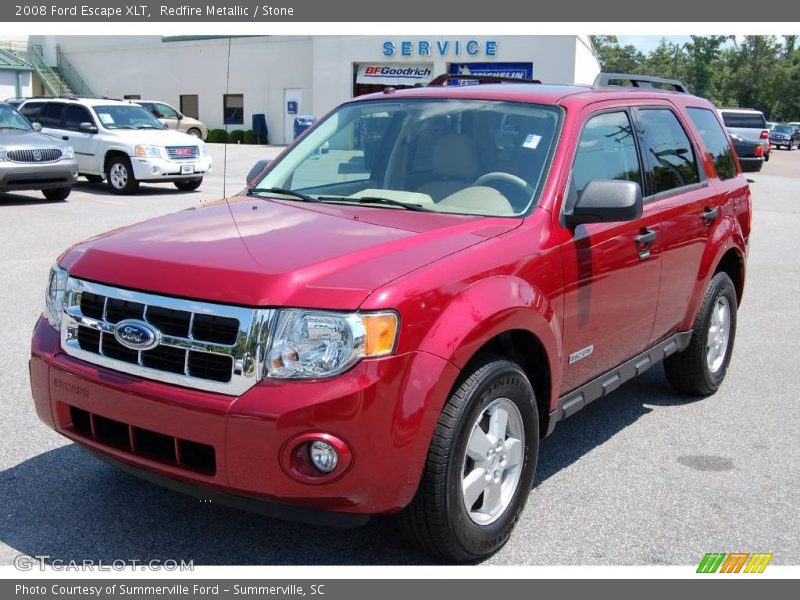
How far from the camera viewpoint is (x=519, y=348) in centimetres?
394

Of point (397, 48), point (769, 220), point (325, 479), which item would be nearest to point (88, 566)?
point (325, 479)

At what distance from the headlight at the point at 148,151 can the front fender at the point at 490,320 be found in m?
15.4

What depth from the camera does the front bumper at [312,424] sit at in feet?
9.89

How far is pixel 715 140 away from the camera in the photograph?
6141 mm

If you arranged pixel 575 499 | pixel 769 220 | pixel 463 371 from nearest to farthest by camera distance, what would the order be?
pixel 463 371 < pixel 575 499 < pixel 769 220

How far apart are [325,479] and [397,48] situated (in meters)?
38.9

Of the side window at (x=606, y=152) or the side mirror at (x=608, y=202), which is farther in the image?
the side window at (x=606, y=152)

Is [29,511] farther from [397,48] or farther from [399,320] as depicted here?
[397,48]

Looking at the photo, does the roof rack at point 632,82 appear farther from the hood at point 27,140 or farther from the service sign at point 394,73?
the service sign at point 394,73

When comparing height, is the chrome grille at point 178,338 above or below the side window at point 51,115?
below

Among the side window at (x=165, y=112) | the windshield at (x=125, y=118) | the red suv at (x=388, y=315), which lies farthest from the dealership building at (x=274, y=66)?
the red suv at (x=388, y=315)

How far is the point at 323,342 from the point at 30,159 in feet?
46.3

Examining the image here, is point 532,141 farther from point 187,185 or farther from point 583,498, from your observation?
point 187,185

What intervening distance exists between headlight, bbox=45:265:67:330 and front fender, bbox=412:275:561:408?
151 centimetres
